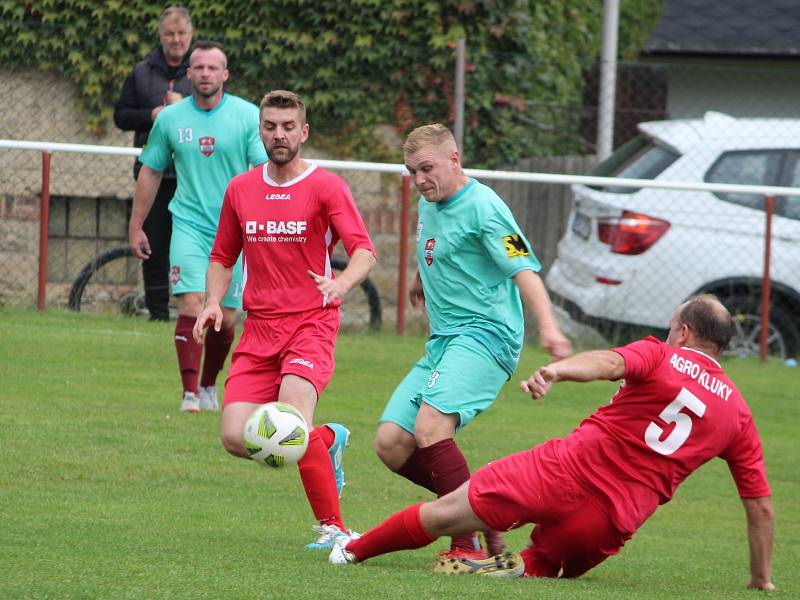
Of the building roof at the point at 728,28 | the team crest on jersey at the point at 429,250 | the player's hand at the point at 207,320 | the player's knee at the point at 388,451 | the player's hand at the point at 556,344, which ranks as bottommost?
the player's knee at the point at 388,451

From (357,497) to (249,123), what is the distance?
272 centimetres

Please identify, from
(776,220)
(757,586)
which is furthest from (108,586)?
(776,220)

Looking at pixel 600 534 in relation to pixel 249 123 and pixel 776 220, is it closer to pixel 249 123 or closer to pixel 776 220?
pixel 249 123

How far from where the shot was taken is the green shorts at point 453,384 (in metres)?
6.30

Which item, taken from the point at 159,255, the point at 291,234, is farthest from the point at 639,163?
the point at 291,234

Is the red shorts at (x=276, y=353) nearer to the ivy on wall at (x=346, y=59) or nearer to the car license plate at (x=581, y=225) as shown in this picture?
the car license plate at (x=581, y=225)

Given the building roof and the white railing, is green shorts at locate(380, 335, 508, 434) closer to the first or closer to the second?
the white railing

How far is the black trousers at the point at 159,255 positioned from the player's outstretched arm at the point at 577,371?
6.37 m

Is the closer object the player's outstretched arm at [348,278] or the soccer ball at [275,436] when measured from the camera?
the soccer ball at [275,436]

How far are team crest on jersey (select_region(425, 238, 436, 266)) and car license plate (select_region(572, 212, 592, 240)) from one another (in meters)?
6.23

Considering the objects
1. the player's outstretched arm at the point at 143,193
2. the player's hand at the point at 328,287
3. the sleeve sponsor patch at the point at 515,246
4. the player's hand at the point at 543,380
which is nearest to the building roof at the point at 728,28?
the player's outstretched arm at the point at 143,193

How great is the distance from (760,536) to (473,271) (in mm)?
1636

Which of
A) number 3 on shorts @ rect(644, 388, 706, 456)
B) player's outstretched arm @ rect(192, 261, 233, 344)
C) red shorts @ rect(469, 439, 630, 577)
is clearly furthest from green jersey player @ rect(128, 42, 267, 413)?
number 3 on shorts @ rect(644, 388, 706, 456)

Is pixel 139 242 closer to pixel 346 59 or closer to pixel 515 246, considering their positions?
pixel 515 246
